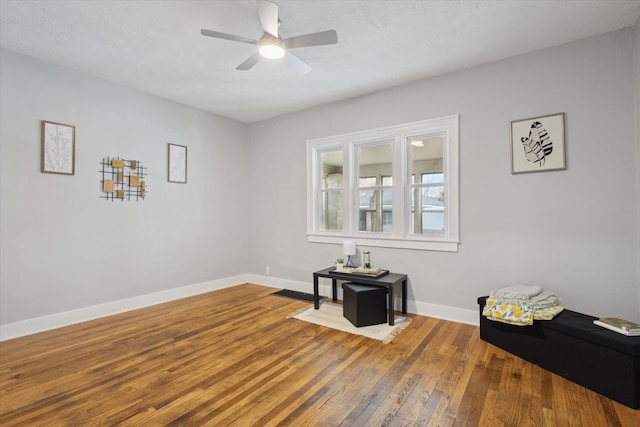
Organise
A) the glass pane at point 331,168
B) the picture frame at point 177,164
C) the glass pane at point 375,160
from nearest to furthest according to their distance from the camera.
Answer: the glass pane at point 375,160, the picture frame at point 177,164, the glass pane at point 331,168

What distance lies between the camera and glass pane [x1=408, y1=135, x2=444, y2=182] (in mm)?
3854

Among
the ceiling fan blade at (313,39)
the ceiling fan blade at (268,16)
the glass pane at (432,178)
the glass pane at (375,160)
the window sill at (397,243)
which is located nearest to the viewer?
the ceiling fan blade at (268,16)

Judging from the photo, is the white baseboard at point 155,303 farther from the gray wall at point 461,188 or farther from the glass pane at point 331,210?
the glass pane at point 331,210

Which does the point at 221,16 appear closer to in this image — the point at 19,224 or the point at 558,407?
the point at 19,224

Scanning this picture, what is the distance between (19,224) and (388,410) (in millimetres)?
3926

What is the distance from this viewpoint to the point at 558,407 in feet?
6.57

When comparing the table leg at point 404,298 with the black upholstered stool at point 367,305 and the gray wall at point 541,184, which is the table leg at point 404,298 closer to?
the gray wall at point 541,184

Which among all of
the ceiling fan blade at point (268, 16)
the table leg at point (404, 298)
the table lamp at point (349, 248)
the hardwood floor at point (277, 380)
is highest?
the ceiling fan blade at point (268, 16)

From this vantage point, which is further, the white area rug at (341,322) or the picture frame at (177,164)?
the picture frame at (177,164)

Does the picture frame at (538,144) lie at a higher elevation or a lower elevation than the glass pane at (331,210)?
higher

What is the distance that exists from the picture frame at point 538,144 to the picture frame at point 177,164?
171 inches

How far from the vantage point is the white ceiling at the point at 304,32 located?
97.4 inches

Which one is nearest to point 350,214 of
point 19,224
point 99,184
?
point 99,184

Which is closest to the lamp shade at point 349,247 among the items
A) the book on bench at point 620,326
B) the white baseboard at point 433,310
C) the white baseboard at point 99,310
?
the white baseboard at point 433,310
